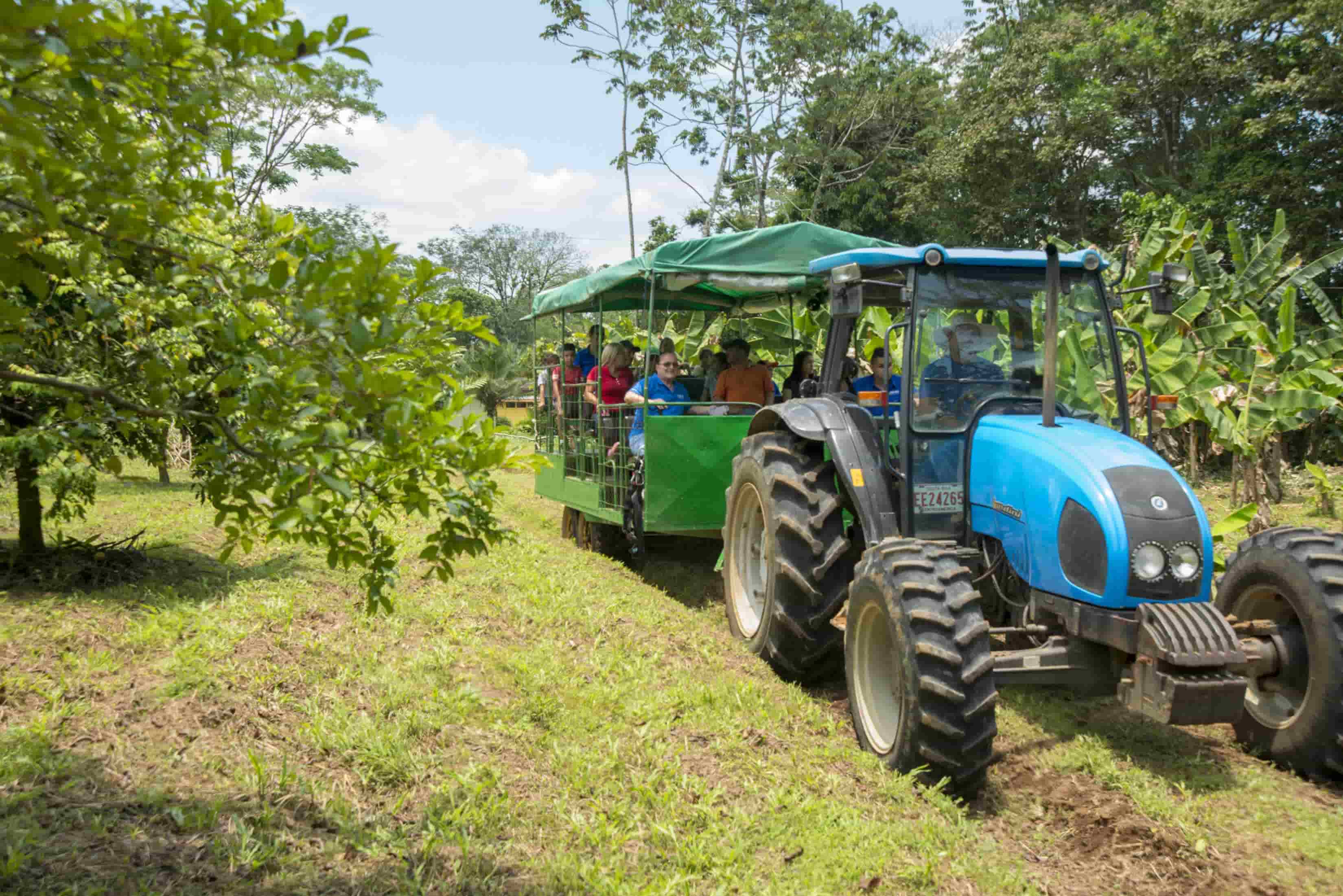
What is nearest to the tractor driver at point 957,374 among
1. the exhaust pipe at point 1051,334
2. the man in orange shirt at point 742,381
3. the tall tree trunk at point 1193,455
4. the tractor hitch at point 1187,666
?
the exhaust pipe at point 1051,334

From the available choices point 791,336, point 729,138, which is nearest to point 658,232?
point 729,138

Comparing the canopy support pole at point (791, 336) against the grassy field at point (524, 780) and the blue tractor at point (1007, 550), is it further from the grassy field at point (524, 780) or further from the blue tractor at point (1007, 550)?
the grassy field at point (524, 780)

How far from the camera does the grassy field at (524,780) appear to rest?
3.44 m

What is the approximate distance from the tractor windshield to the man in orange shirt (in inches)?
148

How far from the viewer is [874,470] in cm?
522

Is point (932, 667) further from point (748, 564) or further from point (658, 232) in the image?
point (658, 232)

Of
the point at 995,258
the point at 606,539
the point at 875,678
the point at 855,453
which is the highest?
the point at 995,258

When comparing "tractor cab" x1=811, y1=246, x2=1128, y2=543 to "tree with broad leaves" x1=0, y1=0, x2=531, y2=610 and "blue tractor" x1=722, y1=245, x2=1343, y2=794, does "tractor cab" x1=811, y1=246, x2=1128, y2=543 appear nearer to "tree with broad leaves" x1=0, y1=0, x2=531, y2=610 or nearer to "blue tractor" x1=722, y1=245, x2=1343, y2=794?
"blue tractor" x1=722, y1=245, x2=1343, y2=794

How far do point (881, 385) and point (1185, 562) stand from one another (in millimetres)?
3713

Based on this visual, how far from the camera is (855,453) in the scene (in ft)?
17.4

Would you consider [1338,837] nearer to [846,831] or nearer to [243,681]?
[846,831]

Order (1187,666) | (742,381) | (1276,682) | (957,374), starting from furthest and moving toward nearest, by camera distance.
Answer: (742,381)
(957,374)
(1276,682)
(1187,666)

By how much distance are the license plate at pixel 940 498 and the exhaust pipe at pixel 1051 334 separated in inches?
24.8

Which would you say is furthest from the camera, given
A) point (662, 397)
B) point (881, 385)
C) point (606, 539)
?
point (606, 539)
